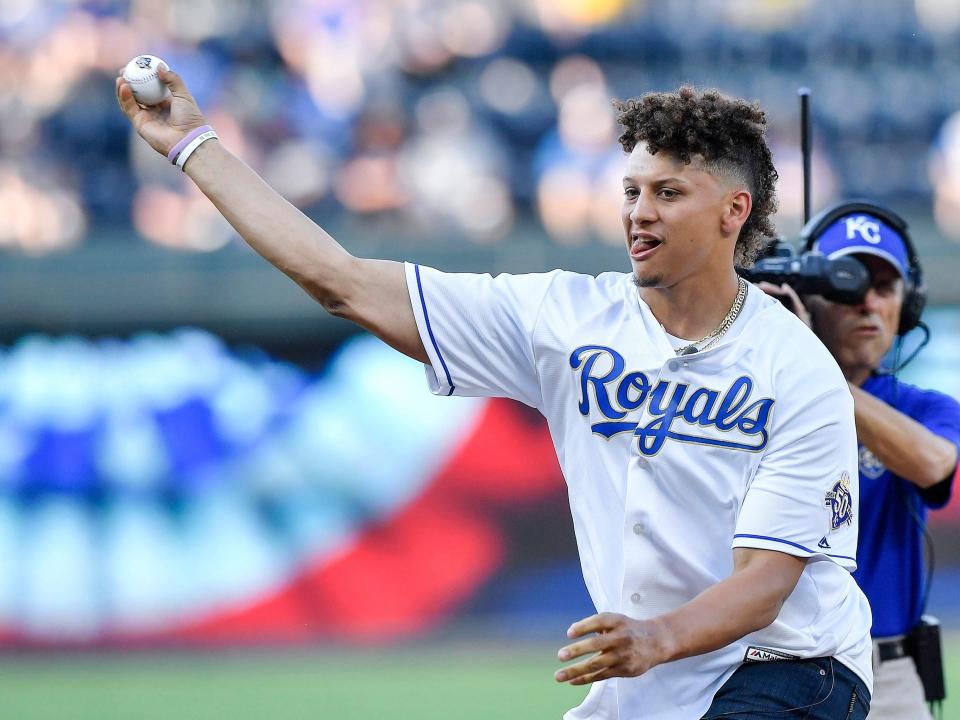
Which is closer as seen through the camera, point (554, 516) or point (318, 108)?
point (554, 516)

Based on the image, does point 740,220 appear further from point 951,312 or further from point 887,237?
point 951,312

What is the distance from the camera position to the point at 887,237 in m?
3.98

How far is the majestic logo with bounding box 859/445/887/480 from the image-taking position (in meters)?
3.93

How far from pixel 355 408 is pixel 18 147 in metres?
3.54

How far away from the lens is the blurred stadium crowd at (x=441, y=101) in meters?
9.80

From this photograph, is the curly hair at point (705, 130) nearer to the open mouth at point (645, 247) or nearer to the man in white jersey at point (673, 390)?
the man in white jersey at point (673, 390)

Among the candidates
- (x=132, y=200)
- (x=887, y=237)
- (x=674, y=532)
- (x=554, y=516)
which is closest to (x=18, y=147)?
(x=132, y=200)

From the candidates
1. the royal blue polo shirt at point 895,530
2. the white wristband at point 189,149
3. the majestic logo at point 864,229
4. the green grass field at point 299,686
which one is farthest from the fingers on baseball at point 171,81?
the green grass field at point 299,686

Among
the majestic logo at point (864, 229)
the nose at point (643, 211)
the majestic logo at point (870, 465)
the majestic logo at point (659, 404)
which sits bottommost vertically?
the majestic logo at point (659, 404)

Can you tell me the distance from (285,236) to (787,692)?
143 cm

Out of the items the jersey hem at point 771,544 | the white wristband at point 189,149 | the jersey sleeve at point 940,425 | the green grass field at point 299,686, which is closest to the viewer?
the jersey hem at point 771,544

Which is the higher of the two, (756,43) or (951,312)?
(756,43)

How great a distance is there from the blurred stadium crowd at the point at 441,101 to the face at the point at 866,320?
16.5 ft

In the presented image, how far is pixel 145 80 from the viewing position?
2.97 meters
